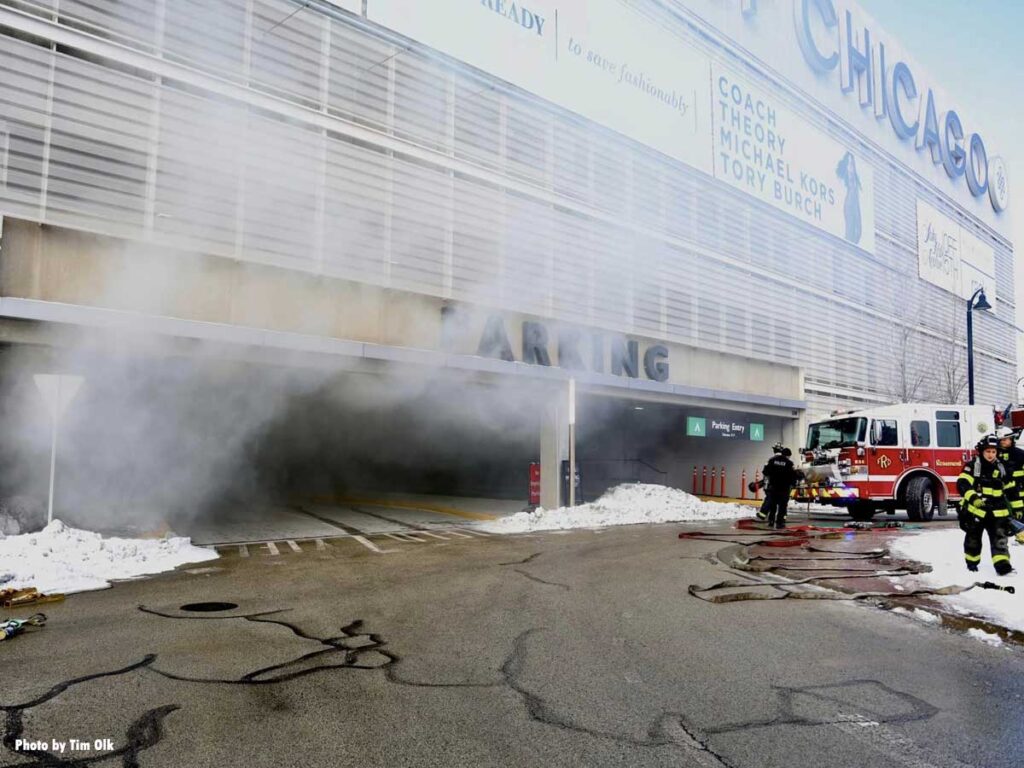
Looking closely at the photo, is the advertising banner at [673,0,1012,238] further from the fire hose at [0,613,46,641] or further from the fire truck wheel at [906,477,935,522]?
the fire hose at [0,613,46,641]

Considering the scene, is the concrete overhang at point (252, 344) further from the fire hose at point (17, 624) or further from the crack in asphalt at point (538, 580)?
the crack in asphalt at point (538, 580)

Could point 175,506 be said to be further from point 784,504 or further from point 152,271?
point 784,504

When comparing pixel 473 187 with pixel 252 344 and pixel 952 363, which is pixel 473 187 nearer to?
pixel 252 344

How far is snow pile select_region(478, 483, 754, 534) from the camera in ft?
34.0

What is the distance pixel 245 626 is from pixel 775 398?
14.6 meters

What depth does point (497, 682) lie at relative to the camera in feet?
9.87

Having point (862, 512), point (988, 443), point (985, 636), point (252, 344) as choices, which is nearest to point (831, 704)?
point (985, 636)

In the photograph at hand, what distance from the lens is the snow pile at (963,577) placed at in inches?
167

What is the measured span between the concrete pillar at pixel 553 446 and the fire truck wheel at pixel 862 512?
4691 millimetres

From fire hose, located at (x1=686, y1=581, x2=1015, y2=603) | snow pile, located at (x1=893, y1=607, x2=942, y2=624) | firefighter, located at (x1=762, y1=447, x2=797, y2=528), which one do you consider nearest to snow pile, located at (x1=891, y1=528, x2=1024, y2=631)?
fire hose, located at (x1=686, y1=581, x2=1015, y2=603)

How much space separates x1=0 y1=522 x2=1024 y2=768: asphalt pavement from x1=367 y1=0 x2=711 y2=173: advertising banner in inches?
322

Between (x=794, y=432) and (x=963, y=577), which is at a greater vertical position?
(x=794, y=432)

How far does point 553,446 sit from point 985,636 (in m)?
8.45

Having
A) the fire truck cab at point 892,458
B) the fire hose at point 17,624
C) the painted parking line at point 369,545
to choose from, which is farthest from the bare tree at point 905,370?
the fire hose at point 17,624
